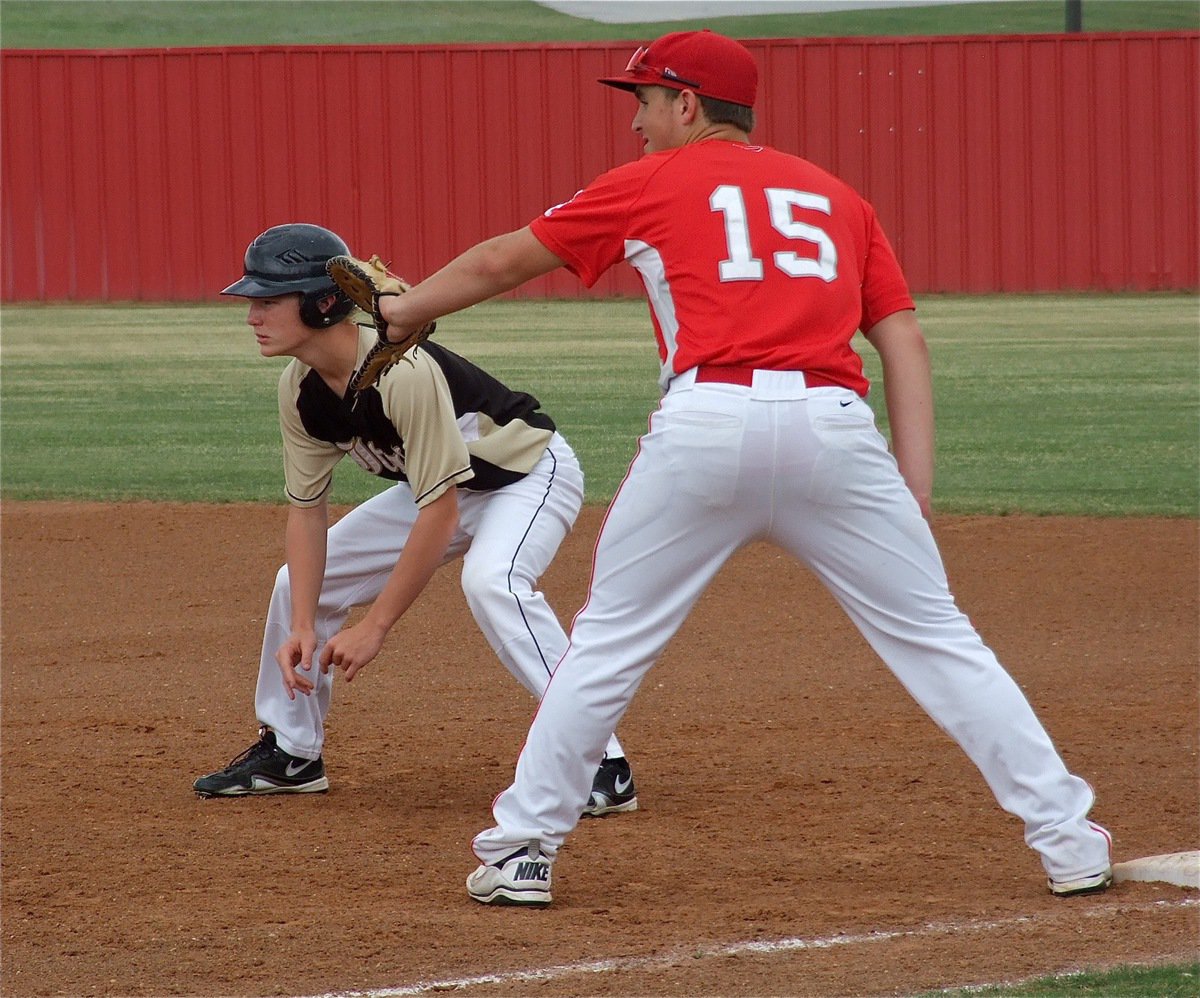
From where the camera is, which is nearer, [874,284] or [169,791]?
[874,284]

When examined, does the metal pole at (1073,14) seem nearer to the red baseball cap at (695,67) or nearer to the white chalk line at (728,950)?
the red baseball cap at (695,67)

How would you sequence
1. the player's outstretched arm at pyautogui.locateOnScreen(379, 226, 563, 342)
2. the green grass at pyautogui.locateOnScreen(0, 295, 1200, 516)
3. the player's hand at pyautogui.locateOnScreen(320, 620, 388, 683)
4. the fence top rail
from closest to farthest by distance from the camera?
the player's outstretched arm at pyautogui.locateOnScreen(379, 226, 563, 342) → the player's hand at pyautogui.locateOnScreen(320, 620, 388, 683) → the green grass at pyautogui.locateOnScreen(0, 295, 1200, 516) → the fence top rail

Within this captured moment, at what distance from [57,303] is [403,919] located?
23436mm

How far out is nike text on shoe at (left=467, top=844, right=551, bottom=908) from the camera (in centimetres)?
364

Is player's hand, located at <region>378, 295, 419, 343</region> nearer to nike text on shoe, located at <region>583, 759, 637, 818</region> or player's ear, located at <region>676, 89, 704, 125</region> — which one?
player's ear, located at <region>676, 89, 704, 125</region>

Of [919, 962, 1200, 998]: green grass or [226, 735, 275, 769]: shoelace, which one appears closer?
[919, 962, 1200, 998]: green grass

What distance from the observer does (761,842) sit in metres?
4.23

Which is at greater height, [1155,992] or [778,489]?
[778,489]

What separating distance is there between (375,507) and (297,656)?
24.5 inches

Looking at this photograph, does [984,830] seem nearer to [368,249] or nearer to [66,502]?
[66,502]

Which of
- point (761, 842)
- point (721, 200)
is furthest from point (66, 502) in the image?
point (721, 200)

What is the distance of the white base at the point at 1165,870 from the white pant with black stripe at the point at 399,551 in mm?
1371

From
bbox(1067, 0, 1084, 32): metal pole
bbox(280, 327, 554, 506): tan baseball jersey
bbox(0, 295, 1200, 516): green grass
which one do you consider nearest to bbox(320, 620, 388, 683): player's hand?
bbox(280, 327, 554, 506): tan baseball jersey

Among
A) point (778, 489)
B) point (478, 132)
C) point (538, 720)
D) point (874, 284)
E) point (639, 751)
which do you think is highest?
point (478, 132)
